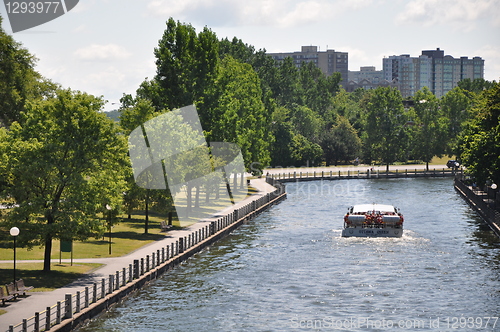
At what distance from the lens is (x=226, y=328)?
112 ft

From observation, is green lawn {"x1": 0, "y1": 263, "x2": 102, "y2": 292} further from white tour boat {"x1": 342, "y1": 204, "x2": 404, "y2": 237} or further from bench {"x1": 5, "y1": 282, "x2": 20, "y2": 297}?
white tour boat {"x1": 342, "y1": 204, "x2": 404, "y2": 237}

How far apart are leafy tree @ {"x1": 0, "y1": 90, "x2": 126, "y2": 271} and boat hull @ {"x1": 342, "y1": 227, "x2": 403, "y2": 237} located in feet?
77.8

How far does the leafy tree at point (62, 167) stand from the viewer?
39406 millimetres

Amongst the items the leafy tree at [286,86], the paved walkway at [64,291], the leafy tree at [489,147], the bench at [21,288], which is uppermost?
the leafy tree at [286,86]

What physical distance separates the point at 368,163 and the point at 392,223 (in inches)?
4241

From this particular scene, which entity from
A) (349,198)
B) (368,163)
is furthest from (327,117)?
(349,198)

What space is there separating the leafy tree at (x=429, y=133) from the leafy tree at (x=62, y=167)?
126m

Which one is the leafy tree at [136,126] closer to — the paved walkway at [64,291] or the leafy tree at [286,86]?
the paved walkway at [64,291]

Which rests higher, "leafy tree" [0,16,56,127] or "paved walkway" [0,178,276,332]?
"leafy tree" [0,16,56,127]

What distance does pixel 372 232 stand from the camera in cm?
5934

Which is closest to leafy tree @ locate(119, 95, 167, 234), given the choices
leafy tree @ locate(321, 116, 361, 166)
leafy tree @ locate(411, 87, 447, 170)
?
leafy tree @ locate(321, 116, 361, 166)

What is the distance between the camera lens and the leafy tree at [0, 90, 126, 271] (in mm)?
39406

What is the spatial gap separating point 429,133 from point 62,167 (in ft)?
426

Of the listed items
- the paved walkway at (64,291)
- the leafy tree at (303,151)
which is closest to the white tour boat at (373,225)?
the paved walkway at (64,291)
